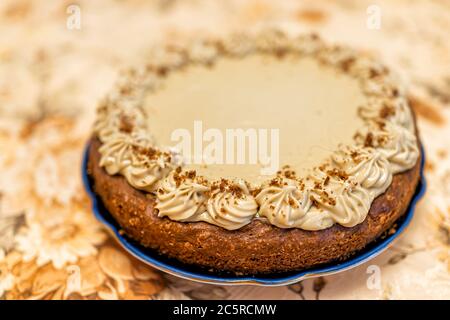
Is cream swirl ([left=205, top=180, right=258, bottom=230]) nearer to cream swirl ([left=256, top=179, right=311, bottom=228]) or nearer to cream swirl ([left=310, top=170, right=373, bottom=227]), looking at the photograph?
cream swirl ([left=256, top=179, right=311, bottom=228])

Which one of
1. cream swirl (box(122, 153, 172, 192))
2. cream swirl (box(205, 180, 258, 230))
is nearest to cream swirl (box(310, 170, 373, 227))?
cream swirl (box(205, 180, 258, 230))

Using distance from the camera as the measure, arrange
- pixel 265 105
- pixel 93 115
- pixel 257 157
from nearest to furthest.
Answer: pixel 257 157 < pixel 265 105 < pixel 93 115

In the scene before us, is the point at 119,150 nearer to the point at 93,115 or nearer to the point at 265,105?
the point at 265,105

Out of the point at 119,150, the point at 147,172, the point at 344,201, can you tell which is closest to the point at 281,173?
the point at 344,201

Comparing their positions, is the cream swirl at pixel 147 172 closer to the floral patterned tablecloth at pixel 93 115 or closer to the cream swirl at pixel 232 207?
the cream swirl at pixel 232 207

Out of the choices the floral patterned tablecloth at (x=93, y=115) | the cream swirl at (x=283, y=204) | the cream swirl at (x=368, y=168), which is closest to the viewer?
the cream swirl at (x=283, y=204)

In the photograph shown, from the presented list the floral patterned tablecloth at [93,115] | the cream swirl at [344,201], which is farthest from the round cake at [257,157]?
the floral patterned tablecloth at [93,115]
